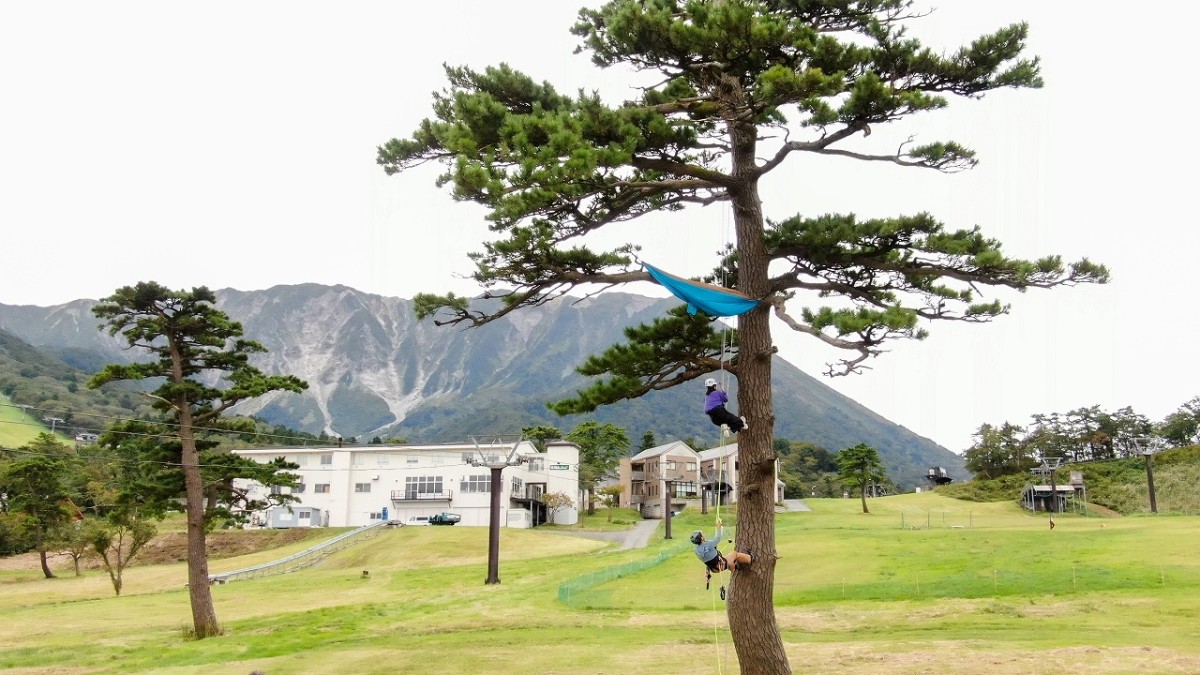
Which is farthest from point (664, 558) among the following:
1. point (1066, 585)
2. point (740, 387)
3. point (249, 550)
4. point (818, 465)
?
point (818, 465)

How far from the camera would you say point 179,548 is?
5456 cm

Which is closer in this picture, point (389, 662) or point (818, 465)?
point (389, 662)

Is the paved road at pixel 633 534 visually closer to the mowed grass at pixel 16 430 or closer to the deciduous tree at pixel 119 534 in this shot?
the deciduous tree at pixel 119 534

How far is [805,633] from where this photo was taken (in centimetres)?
1695

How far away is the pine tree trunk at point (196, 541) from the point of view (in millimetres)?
20875

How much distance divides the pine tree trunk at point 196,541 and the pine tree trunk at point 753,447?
16.1m

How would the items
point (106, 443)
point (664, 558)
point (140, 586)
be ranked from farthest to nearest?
point (140, 586)
point (664, 558)
point (106, 443)

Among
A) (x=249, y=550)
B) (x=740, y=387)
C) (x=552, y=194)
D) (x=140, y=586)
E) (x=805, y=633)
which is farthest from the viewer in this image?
(x=249, y=550)

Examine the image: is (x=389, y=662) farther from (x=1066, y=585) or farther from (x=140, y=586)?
(x=140, y=586)

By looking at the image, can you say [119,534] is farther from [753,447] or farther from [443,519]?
[753,447]

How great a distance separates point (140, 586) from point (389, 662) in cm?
3330

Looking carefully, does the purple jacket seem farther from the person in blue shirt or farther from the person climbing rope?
the person in blue shirt

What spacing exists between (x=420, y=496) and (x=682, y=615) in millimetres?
46930

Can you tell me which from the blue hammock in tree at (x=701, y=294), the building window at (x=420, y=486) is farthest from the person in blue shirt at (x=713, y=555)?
the building window at (x=420, y=486)
